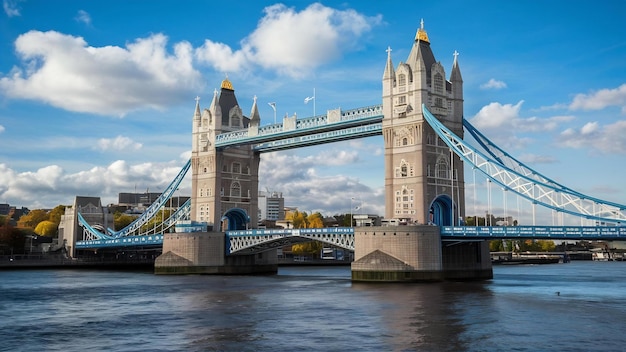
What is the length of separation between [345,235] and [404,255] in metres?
9.46

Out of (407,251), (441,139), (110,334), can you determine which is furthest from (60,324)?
(441,139)

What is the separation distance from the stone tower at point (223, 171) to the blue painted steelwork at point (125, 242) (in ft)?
20.9

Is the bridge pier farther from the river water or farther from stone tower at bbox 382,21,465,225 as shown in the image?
stone tower at bbox 382,21,465,225

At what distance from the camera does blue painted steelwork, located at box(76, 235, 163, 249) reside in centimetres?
8962

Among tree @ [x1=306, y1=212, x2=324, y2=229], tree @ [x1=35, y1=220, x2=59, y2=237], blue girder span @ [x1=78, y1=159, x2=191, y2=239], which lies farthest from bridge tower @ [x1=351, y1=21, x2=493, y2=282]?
tree @ [x1=35, y1=220, x2=59, y2=237]

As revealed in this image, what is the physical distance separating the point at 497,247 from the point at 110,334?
15250 centimetres

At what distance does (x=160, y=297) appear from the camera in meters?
50.1

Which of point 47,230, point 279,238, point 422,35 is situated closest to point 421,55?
Answer: point 422,35

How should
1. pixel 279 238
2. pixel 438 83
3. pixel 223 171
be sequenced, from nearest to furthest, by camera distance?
pixel 438 83 → pixel 279 238 → pixel 223 171

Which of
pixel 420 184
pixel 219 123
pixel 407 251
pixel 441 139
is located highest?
pixel 219 123

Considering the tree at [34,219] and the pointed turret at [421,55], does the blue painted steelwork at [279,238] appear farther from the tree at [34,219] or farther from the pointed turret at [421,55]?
the tree at [34,219]

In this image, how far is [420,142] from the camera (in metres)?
63.7

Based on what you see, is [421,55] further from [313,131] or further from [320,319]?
[320,319]

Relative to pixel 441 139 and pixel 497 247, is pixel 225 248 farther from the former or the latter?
pixel 497 247
